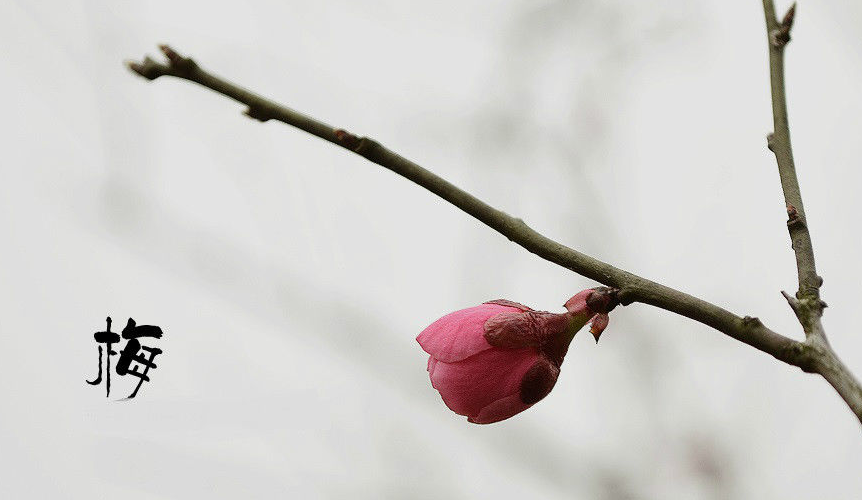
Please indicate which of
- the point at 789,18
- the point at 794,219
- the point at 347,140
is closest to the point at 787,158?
the point at 794,219

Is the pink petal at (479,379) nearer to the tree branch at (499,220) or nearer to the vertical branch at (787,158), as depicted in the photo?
the tree branch at (499,220)

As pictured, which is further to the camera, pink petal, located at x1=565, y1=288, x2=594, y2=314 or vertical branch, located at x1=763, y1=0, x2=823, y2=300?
pink petal, located at x1=565, y1=288, x2=594, y2=314

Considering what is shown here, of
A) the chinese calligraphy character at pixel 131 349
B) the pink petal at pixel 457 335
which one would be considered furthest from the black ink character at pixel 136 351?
the pink petal at pixel 457 335

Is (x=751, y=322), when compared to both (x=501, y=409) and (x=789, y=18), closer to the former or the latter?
(x=501, y=409)

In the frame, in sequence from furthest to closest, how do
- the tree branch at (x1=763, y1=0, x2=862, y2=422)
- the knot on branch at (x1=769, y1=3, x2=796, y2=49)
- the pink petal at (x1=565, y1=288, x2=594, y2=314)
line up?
the knot on branch at (x1=769, y1=3, x2=796, y2=49) → the pink petal at (x1=565, y1=288, x2=594, y2=314) → the tree branch at (x1=763, y1=0, x2=862, y2=422)

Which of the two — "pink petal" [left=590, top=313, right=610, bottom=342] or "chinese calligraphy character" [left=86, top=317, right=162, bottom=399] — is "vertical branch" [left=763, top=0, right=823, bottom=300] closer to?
"pink petal" [left=590, top=313, right=610, bottom=342]

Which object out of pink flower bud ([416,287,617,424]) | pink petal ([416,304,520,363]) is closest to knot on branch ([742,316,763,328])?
pink flower bud ([416,287,617,424])
